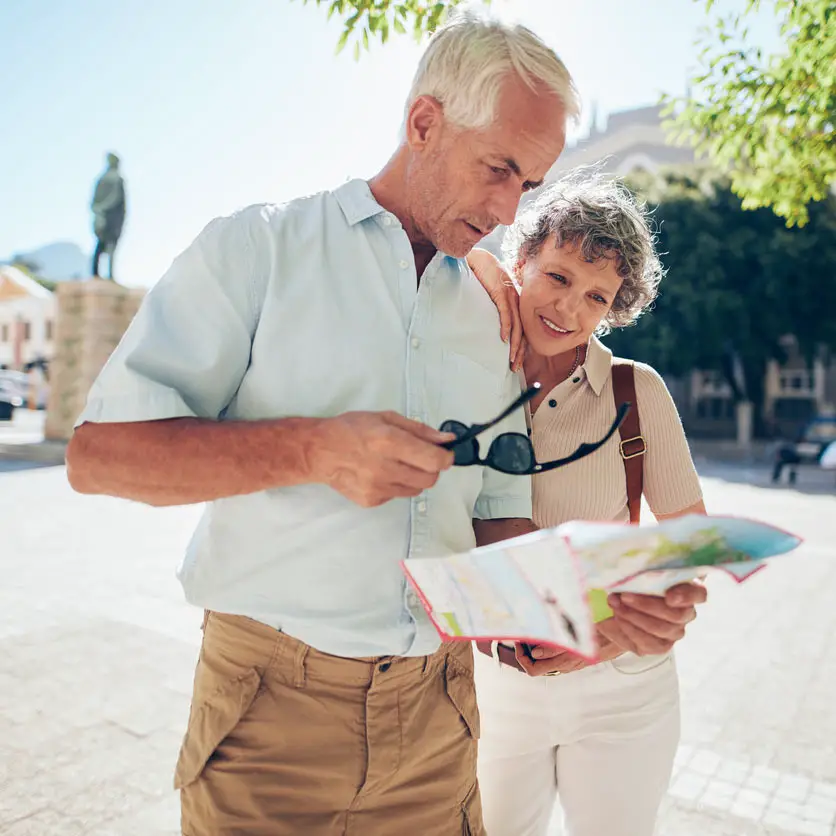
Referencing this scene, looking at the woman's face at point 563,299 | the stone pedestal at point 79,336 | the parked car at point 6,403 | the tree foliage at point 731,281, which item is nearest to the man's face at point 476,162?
the woman's face at point 563,299

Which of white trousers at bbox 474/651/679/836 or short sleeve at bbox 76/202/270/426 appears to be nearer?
short sleeve at bbox 76/202/270/426

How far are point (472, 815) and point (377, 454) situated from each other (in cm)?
97

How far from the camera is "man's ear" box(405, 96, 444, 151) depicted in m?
1.53

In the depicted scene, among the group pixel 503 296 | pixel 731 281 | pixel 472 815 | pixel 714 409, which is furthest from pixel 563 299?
pixel 714 409

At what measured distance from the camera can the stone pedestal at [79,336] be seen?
55.5ft

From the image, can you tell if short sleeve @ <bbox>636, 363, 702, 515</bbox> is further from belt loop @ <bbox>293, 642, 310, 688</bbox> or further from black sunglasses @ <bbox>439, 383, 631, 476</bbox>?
belt loop @ <bbox>293, 642, 310, 688</bbox>

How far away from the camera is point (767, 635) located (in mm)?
5719

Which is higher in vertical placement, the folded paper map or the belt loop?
the folded paper map

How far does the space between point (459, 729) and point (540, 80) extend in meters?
1.28

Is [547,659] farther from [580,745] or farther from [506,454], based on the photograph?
[506,454]

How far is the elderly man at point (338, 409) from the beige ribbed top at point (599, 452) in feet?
1.56

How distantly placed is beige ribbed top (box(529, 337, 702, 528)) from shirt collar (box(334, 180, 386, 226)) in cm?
75

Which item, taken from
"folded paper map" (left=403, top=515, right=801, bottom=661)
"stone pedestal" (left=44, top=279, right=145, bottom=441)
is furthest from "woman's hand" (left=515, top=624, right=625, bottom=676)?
"stone pedestal" (left=44, top=279, right=145, bottom=441)

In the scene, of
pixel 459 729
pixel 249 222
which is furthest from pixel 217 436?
pixel 459 729
